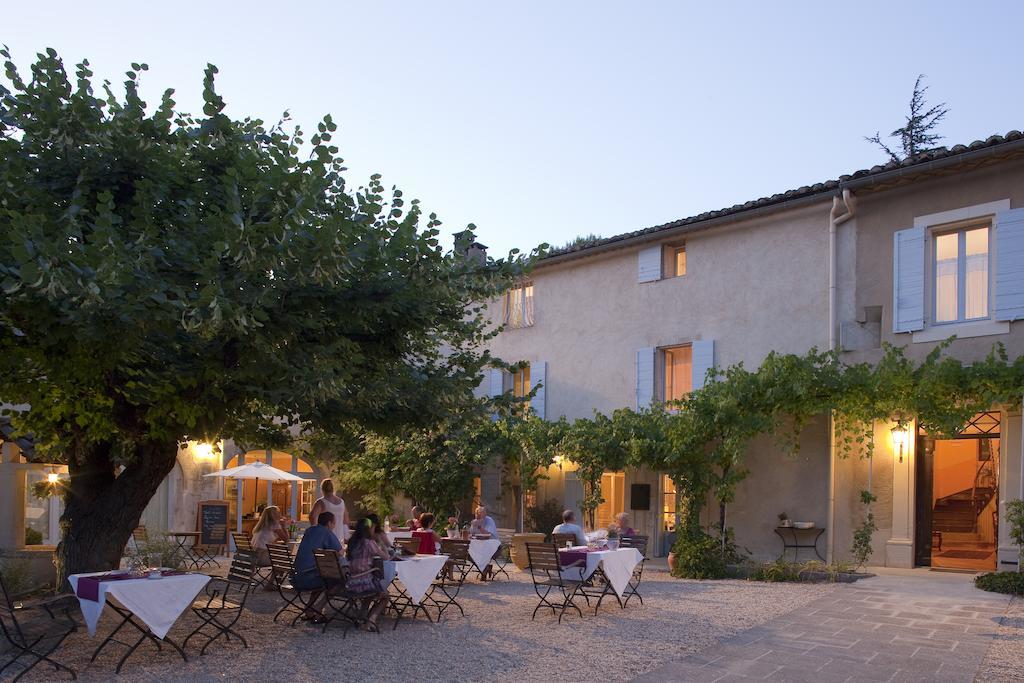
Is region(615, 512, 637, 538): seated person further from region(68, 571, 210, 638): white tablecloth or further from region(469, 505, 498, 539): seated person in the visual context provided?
region(68, 571, 210, 638): white tablecloth

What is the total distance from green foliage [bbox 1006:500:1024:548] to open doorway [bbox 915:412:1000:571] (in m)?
2.04

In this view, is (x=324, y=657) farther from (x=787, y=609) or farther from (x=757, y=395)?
(x=757, y=395)

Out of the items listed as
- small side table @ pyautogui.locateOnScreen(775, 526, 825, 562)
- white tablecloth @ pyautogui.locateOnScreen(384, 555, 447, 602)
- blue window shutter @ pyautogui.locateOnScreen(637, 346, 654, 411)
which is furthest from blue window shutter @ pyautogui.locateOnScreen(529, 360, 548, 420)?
white tablecloth @ pyautogui.locateOnScreen(384, 555, 447, 602)

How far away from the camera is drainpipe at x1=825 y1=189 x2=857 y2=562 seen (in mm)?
14106

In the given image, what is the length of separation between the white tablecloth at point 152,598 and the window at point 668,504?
11.0m

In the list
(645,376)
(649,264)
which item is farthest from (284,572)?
(649,264)

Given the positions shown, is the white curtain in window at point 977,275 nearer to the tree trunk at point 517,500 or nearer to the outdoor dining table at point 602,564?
the outdoor dining table at point 602,564

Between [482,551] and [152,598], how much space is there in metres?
6.01

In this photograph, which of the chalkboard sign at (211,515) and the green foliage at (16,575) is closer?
the green foliage at (16,575)

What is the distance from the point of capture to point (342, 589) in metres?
8.77

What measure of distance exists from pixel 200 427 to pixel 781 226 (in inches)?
408

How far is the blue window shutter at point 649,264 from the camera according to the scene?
17.1 meters

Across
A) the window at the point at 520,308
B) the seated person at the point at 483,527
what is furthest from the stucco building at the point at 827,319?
the seated person at the point at 483,527

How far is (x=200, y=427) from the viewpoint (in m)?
8.55
